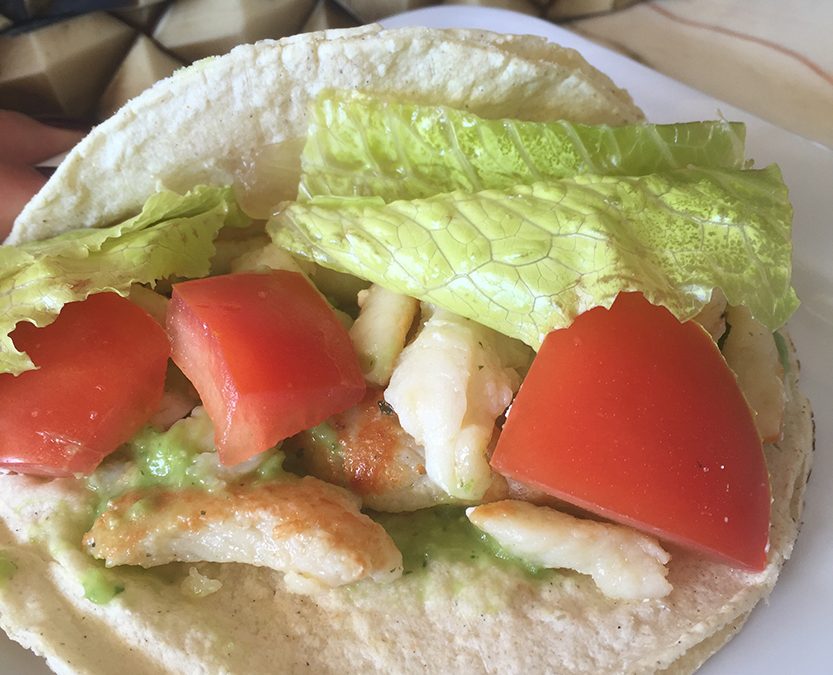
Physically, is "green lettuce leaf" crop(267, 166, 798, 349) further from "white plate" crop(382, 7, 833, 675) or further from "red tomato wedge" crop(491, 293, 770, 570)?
"white plate" crop(382, 7, 833, 675)

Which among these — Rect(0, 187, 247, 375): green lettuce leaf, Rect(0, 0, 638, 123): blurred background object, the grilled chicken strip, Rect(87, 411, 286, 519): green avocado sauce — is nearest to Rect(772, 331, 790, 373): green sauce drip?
the grilled chicken strip

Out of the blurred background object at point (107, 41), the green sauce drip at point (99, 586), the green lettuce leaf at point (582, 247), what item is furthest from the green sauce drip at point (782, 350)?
the blurred background object at point (107, 41)

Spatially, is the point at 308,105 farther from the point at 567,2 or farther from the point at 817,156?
the point at 567,2

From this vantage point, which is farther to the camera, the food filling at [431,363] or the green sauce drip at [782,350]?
the green sauce drip at [782,350]

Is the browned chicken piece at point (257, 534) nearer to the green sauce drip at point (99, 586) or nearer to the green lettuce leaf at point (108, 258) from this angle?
the green sauce drip at point (99, 586)

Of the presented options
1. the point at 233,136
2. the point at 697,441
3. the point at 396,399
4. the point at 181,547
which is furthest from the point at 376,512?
the point at 233,136

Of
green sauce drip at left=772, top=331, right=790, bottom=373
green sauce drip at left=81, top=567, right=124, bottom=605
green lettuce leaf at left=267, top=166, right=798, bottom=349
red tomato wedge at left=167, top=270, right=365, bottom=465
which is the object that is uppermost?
green lettuce leaf at left=267, top=166, right=798, bottom=349
